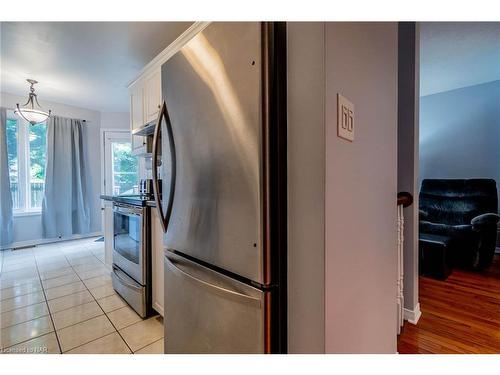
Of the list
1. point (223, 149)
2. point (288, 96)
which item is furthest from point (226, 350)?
point (288, 96)

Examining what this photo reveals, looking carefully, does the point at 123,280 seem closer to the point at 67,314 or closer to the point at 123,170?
the point at 67,314

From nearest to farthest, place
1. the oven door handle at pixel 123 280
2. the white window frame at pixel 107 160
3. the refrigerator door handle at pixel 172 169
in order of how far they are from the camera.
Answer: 1. the refrigerator door handle at pixel 172 169
2. the oven door handle at pixel 123 280
3. the white window frame at pixel 107 160

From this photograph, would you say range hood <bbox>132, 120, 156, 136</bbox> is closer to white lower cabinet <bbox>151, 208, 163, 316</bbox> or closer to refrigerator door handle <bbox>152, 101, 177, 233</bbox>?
white lower cabinet <bbox>151, 208, 163, 316</bbox>

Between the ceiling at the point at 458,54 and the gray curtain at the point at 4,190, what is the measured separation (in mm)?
5440

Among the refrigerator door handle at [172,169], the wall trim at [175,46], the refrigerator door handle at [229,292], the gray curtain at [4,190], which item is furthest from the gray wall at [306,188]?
the gray curtain at [4,190]

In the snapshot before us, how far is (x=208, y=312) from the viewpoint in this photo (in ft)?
2.96

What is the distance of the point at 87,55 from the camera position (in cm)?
238

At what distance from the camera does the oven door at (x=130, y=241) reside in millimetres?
1731

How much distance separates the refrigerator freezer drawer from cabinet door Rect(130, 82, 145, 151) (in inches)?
75.3

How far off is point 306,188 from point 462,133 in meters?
4.34

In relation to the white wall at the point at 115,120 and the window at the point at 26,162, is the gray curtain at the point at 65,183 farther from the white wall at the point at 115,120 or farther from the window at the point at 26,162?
the white wall at the point at 115,120

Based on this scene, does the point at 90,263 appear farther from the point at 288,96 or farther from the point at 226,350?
the point at 288,96

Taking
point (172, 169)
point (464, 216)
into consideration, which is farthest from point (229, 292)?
point (464, 216)

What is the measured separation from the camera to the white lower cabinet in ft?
5.41
